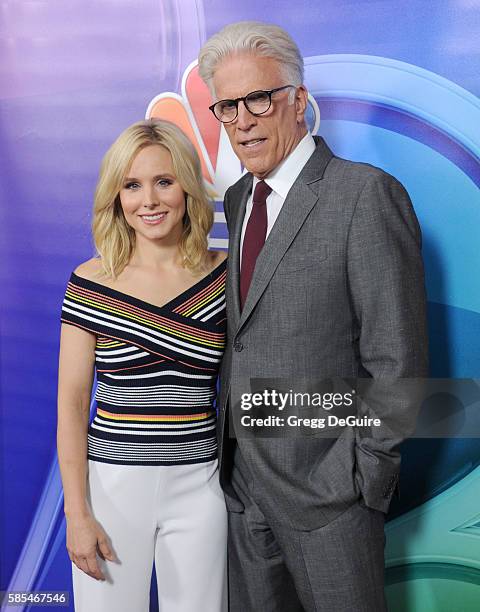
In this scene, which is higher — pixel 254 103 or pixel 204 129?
pixel 204 129

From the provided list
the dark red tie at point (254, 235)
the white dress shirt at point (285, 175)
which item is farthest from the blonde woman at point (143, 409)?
the white dress shirt at point (285, 175)

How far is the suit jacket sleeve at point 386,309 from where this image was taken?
166 cm

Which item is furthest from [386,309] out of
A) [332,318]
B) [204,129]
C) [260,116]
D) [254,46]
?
[204,129]

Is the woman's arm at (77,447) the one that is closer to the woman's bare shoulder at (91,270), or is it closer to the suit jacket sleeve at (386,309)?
the woman's bare shoulder at (91,270)

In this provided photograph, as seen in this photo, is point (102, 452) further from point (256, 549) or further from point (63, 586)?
point (63, 586)

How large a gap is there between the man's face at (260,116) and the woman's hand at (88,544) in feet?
3.17

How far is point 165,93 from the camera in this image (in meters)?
2.38

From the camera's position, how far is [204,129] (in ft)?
7.77

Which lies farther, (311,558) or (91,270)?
(91,270)

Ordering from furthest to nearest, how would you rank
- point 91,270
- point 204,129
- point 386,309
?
point 204,129 → point 91,270 → point 386,309

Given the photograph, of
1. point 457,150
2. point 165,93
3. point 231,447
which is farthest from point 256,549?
point 165,93

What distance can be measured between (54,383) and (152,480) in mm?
906

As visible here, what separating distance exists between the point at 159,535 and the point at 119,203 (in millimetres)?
859

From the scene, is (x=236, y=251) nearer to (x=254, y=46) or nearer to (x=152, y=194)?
(x=152, y=194)
